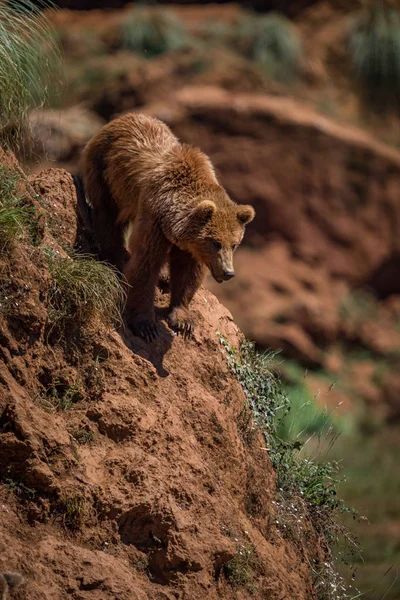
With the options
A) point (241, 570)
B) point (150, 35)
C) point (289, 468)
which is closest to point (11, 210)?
point (241, 570)

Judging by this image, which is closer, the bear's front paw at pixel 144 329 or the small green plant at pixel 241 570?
the small green plant at pixel 241 570

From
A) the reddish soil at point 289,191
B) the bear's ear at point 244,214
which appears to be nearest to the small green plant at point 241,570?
the bear's ear at point 244,214

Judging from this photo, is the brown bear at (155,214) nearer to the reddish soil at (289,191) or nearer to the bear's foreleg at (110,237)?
the bear's foreleg at (110,237)

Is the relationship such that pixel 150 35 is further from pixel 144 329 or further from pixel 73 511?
pixel 73 511

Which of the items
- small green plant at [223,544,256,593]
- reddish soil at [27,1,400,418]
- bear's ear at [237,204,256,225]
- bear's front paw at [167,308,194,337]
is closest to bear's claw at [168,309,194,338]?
bear's front paw at [167,308,194,337]

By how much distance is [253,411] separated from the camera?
6.75 metres

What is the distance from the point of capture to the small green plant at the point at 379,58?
20781 millimetres

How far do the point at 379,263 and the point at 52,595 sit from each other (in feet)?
49.1

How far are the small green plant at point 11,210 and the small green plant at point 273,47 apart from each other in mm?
14583

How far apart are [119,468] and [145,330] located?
1.21m

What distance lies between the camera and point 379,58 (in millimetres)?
20891

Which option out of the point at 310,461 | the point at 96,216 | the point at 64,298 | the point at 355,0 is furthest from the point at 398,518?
the point at 355,0

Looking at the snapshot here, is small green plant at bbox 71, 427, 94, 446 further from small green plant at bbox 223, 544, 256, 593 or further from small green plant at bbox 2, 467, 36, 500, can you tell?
small green plant at bbox 223, 544, 256, 593

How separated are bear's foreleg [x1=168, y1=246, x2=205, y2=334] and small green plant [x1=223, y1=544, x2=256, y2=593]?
5.54 ft
